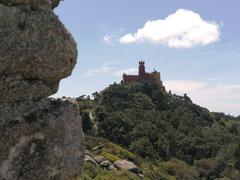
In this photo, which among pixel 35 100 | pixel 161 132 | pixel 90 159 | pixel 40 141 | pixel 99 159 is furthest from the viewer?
pixel 161 132

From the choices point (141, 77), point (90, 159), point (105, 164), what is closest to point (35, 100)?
point (90, 159)

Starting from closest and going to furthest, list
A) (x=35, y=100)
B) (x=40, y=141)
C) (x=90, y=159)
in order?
(x=40, y=141)
(x=35, y=100)
(x=90, y=159)

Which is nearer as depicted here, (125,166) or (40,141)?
(40,141)

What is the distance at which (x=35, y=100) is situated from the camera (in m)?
8.33

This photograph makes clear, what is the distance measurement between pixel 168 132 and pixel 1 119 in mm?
117875

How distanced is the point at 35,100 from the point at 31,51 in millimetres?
797

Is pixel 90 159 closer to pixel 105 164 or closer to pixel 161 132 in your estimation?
pixel 105 164

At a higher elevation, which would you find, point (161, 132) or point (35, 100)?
point (161, 132)

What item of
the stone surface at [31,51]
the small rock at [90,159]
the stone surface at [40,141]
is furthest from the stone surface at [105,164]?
the stone surface at [31,51]

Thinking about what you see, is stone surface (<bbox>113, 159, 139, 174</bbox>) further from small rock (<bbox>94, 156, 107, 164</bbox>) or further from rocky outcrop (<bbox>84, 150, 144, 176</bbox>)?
small rock (<bbox>94, 156, 107, 164</bbox>)

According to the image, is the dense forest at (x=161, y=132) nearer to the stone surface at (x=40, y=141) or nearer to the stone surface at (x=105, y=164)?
the stone surface at (x=105, y=164)

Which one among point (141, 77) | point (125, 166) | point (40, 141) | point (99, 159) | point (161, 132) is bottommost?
point (125, 166)

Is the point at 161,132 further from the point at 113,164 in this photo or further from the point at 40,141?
the point at 40,141

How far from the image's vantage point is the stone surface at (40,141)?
771 centimetres
